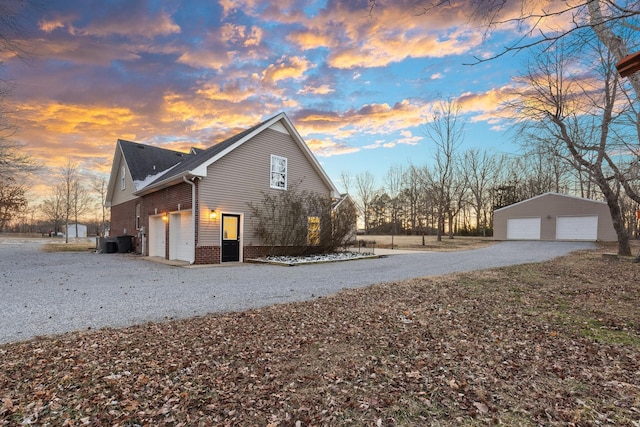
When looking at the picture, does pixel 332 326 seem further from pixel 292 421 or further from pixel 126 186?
pixel 126 186

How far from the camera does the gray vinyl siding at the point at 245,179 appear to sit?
12.2m

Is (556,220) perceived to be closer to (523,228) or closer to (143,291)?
(523,228)

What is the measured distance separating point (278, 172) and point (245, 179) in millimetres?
1741

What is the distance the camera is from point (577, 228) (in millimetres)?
24625

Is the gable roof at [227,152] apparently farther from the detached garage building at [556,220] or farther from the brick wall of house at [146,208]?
the detached garage building at [556,220]

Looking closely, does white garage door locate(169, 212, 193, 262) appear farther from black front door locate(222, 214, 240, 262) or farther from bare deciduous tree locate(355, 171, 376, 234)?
bare deciduous tree locate(355, 171, 376, 234)

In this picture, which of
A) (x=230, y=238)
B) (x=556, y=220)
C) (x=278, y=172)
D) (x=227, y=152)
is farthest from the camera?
(x=556, y=220)

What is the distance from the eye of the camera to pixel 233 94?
14.0 meters

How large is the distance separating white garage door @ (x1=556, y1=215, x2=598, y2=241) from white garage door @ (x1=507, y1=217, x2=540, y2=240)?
1487 millimetres

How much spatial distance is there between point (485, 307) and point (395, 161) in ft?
137

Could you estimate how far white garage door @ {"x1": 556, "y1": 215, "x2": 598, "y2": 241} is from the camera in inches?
946

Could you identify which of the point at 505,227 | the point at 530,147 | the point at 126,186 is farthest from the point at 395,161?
the point at 126,186

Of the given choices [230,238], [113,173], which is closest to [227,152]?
[230,238]

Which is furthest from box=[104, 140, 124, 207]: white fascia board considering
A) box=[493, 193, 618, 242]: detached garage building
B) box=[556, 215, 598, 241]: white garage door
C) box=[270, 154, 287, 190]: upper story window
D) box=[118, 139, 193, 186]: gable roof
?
box=[556, 215, 598, 241]: white garage door
